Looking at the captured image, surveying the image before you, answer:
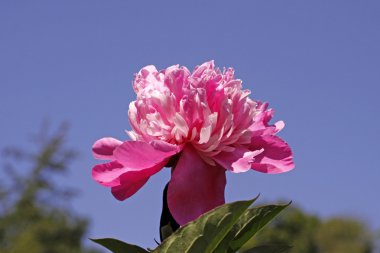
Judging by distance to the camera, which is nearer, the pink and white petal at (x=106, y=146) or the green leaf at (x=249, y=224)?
the green leaf at (x=249, y=224)

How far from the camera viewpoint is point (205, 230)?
113cm

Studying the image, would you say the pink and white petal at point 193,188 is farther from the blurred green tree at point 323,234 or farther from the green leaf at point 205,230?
the blurred green tree at point 323,234

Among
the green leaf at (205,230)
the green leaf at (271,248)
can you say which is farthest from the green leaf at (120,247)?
the green leaf at (271,248)

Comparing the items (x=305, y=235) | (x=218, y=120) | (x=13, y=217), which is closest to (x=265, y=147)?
(x=218, y=120)

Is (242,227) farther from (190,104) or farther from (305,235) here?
(305,235)

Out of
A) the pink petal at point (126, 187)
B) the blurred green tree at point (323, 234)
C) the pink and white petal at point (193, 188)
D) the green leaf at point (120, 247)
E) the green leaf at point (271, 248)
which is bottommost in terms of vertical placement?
the green leaf at point (271, 248)

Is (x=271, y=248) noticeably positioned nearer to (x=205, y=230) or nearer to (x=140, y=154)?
(x=205, y=230)

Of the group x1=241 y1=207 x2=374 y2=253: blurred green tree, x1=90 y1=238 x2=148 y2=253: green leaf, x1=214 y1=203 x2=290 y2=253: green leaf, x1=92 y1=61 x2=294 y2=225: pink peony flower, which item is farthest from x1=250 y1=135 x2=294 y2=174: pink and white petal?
x1=241 y1=207 x2=374 y2=253: blurred green tree

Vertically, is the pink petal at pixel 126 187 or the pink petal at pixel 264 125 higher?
the pink petal at pixel 264 125

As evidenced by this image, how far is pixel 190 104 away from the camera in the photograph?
4.32 feet

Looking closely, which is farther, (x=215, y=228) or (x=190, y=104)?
(x=190, y=104)

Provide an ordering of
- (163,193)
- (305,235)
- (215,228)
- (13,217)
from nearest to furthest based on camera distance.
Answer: (215,228) → (163,193) → (13,217) → (305,235)

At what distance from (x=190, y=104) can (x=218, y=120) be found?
5 centimetres

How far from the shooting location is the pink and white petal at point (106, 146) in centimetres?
136
